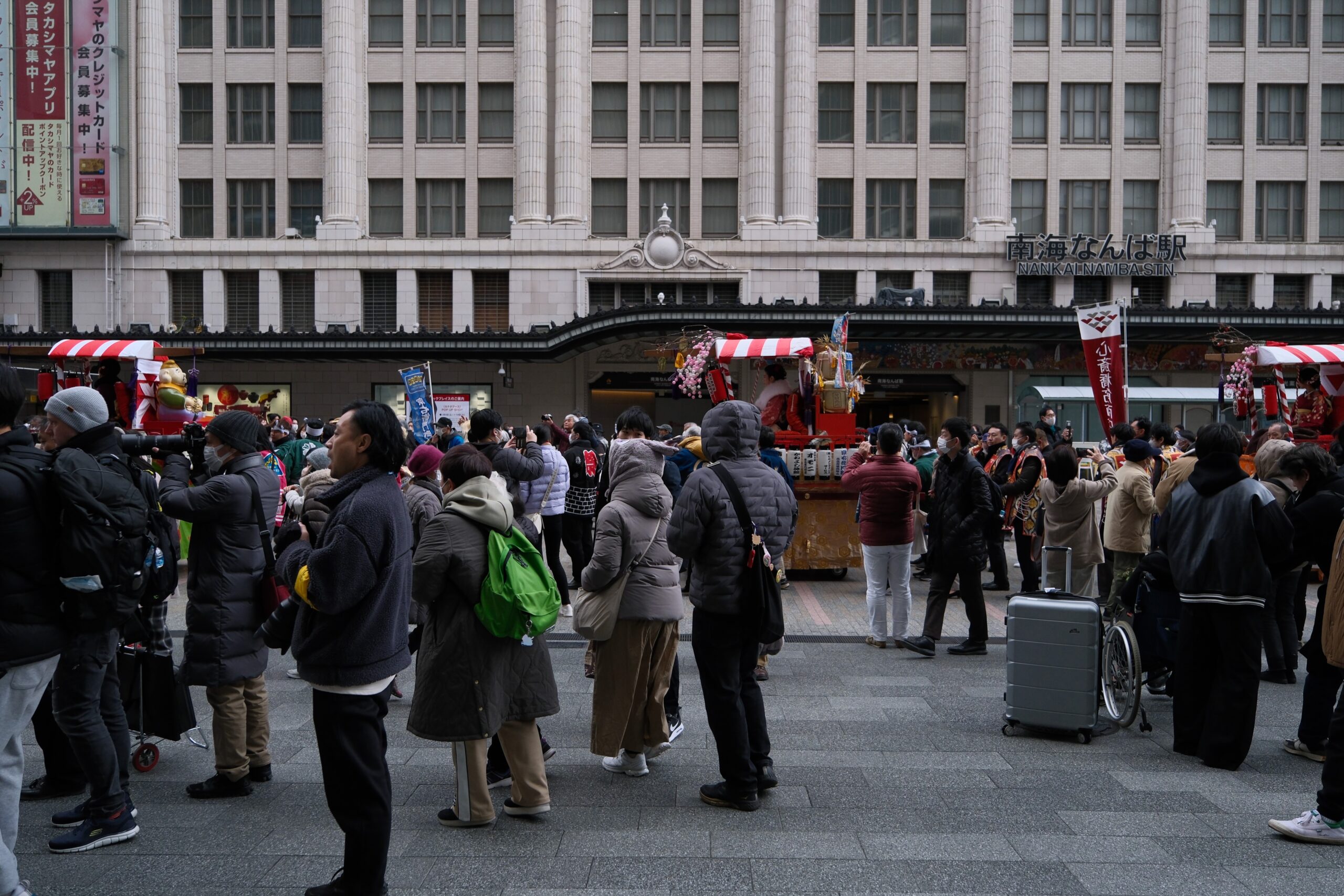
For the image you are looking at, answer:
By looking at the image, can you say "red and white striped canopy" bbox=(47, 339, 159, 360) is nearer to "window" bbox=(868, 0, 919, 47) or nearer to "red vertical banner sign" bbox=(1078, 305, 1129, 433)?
"red vertical banner sign" bbox=(1078, 305, 1129, 433)

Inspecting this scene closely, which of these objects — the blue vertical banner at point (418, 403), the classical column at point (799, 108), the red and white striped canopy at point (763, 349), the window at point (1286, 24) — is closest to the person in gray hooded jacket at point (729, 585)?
the red and white striped canopy at point (763, 349)

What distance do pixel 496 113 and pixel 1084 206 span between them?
2023 centimetres

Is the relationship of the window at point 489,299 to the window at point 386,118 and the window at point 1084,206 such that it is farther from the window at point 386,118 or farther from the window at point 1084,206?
the window at point 1084,206

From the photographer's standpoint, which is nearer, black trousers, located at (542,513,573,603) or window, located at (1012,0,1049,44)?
black trousers, located at (542,513,573,603)

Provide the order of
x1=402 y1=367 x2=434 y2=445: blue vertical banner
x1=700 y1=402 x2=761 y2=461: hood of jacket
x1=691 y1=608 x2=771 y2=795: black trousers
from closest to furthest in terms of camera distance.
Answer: x1=691 y1=608 x2=771 y2=795: black trousers → x1=700 y1=402 x2=761 y2=461: hood of jacket → x1=402 y1=367 x2=434 y2=445: blue vertical banner

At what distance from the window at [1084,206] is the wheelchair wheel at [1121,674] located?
1191 inches

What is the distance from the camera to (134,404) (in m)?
14.0

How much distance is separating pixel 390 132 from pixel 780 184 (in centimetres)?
1341

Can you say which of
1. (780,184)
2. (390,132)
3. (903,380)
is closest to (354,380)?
(390,132)

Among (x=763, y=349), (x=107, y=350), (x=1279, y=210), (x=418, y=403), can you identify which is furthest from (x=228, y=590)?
(x=1279, y=210)

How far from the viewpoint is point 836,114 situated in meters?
34.3

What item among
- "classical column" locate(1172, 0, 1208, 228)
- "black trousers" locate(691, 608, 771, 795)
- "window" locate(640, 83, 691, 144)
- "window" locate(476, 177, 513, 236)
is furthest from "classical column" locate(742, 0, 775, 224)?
"black trousers" locate(691, 608, 771, 795)

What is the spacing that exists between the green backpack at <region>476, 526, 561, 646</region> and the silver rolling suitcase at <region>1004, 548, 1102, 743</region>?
345cm

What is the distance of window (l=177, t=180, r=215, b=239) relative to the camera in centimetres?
3466
